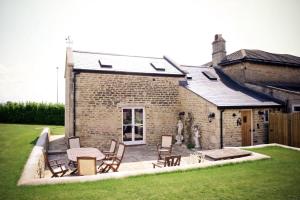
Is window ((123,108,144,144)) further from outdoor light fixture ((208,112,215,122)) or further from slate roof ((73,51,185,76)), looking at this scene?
outdoor light fixture ((208,112,215,122))

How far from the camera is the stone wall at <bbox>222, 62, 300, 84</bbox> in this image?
17.5 meters

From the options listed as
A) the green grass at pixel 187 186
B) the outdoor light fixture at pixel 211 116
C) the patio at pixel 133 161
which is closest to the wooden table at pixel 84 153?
the patio at pixel 133 161


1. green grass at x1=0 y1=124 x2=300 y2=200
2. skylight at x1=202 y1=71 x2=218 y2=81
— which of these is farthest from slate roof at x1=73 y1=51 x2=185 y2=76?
green grass at x1=0 y1=124 x2=300 y2=200

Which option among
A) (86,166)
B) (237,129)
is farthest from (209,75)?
(86,166)

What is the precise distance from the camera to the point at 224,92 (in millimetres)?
14609

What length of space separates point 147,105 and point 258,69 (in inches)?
394

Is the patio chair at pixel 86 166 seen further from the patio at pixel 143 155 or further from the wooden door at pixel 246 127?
the wooden door at pixel 246 127

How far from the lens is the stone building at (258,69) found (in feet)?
56.9

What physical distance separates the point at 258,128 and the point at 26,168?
1175cm

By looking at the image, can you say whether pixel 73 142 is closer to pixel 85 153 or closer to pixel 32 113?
pixel 85 153

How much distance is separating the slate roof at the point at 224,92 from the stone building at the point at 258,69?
581 mm

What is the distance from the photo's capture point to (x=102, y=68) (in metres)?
13.2

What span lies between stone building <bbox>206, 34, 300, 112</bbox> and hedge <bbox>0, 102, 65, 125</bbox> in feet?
59.6

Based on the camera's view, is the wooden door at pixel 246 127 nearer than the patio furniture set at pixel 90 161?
No
